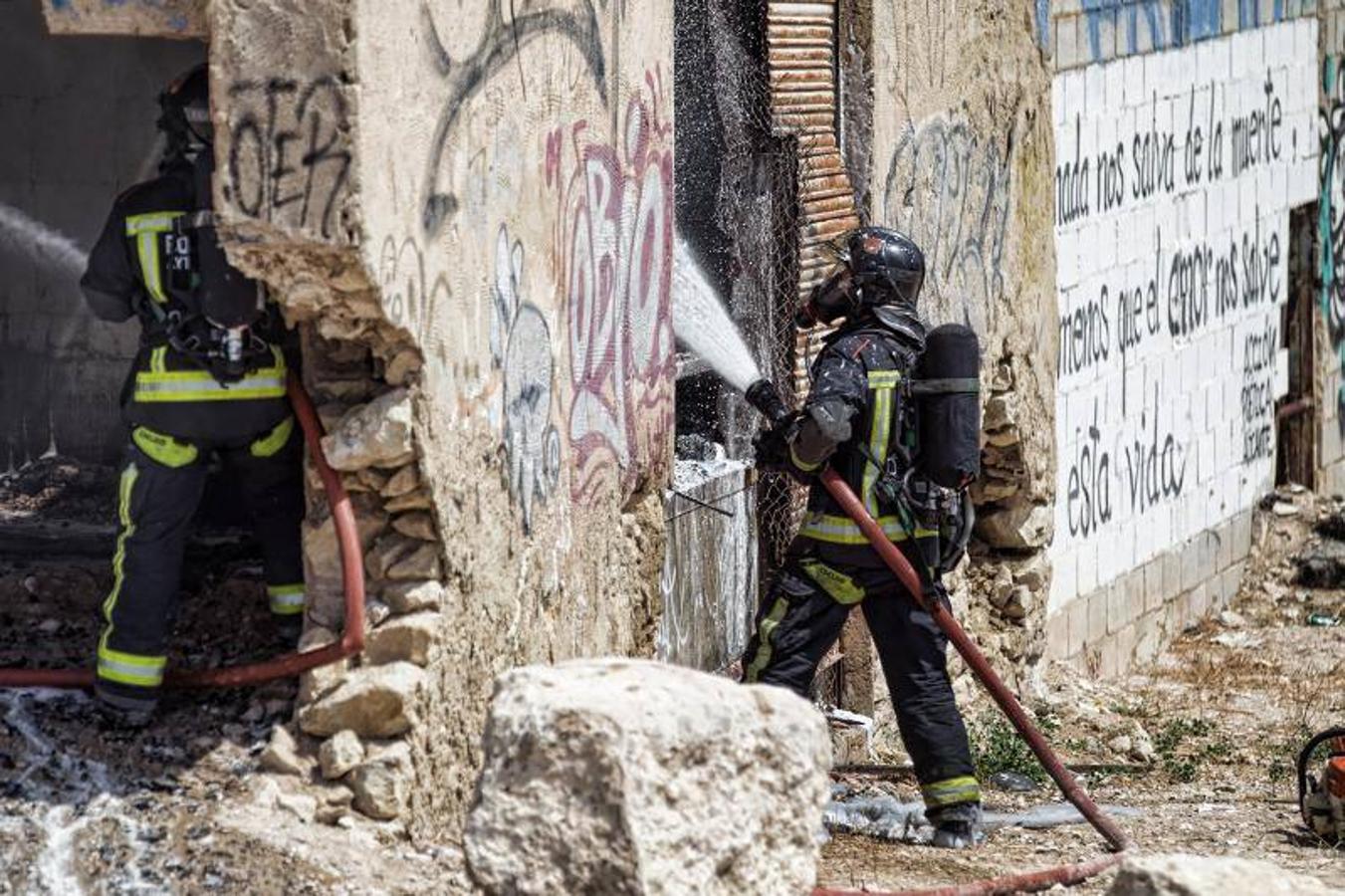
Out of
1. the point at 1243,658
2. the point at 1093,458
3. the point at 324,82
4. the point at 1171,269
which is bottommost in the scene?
the point at 1243,658

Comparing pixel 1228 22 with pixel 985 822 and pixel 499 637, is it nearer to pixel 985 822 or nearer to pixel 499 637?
pixel 985 822

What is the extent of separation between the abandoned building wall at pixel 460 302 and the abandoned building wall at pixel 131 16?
9.4 inches

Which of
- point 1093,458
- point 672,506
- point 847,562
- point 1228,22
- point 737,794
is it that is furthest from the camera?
point 1228,22

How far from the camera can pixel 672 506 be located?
799 cm

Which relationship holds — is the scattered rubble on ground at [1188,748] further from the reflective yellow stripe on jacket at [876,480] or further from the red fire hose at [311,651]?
the red fire hose at [311,651]

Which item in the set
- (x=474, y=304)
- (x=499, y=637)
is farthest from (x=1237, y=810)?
(x=474, y=304)

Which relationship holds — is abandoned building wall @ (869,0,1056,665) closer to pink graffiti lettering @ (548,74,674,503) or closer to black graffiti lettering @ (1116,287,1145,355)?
black graffiti lettering @ (1116,287,1145,355)

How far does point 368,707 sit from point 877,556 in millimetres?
1954

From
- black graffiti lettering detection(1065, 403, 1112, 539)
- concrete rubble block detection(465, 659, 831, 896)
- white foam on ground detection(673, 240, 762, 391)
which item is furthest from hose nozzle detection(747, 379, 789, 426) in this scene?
black graffiti lettering detection(1065, 403, 1112, 539)

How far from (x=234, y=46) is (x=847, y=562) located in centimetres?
269

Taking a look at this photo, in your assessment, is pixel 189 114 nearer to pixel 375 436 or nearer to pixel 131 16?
pixel 131 16

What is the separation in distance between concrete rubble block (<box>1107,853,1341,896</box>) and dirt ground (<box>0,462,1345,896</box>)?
1.64m

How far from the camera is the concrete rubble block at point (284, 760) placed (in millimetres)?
5977

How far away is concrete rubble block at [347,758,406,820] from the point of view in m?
5.92
